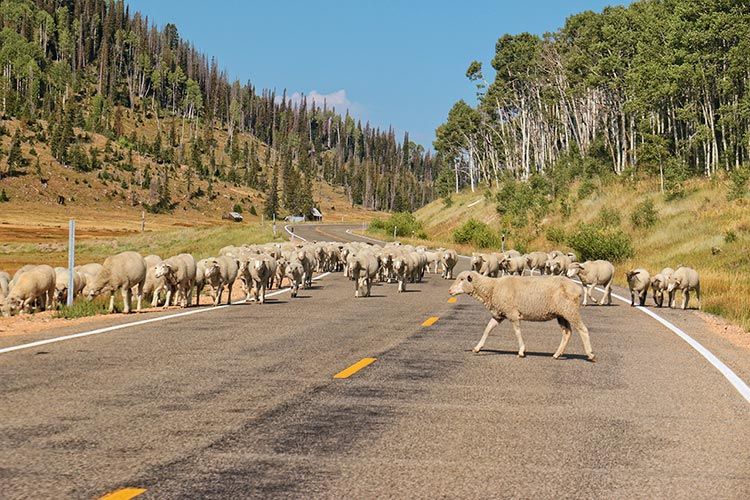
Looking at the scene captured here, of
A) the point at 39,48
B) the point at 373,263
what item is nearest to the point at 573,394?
the point at 373,263

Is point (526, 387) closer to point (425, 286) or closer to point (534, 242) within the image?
point (425, 286)

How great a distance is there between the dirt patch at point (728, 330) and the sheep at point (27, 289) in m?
14.9

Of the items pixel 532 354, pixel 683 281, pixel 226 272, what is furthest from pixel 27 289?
pixel 683 281

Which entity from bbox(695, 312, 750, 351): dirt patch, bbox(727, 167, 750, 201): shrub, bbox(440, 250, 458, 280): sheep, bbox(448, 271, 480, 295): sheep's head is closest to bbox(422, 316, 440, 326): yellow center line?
bbox(448, 271, 480, 295): sheep's head

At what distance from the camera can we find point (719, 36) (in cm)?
5394

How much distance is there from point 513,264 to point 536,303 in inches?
705

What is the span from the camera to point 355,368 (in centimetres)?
1043

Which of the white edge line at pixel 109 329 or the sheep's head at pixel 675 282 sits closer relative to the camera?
the white edge line at pixel 109 329

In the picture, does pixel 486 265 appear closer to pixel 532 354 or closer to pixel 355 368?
pixel 532 354

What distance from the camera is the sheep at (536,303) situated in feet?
39.3

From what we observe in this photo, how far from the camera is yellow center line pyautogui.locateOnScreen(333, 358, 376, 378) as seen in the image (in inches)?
390

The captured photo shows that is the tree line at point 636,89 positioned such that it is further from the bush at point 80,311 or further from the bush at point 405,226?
the bush at point 80,311

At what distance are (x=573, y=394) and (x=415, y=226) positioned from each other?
75.5 m

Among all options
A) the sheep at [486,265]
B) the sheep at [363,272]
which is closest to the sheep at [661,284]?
the sheep at [486,265]
